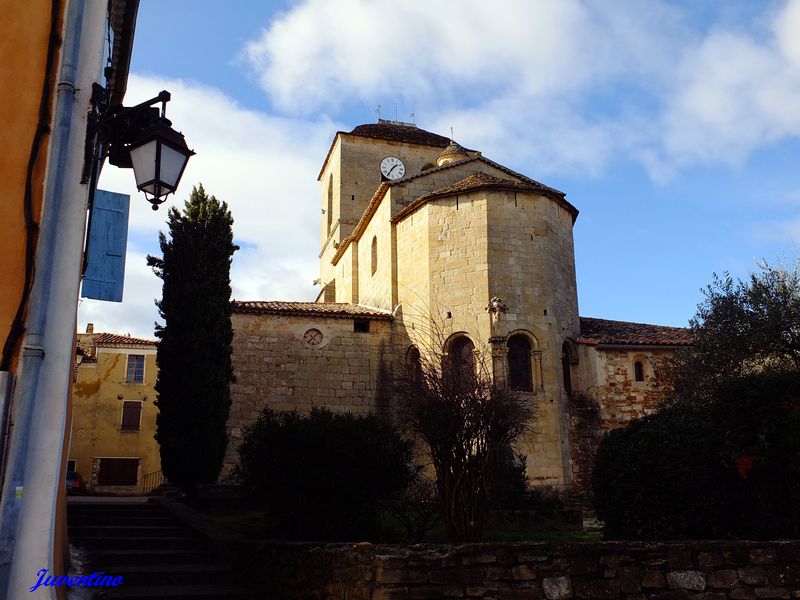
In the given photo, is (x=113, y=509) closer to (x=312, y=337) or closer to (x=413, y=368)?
(x=413, y=368)

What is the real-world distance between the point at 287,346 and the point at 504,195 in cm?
782

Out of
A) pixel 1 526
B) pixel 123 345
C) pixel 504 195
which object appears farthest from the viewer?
pixel 123 345

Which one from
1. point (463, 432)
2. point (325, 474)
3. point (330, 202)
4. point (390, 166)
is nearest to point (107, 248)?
point (325, 474)

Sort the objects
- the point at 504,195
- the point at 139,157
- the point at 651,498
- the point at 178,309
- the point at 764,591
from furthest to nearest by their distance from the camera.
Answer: the point at 504,195 → the point at 178,309 → the point at 651,498 → the point at 764,591 → the point at 139,157

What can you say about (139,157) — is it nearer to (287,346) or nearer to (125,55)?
(125,55)

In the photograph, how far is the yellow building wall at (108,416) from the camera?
2914cm

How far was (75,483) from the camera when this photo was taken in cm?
2667

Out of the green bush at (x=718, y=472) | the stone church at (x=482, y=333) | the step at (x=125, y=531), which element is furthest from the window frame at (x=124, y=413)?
the green bush at (x=718, y=472)

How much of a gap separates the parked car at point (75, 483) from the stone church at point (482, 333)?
11.0 m

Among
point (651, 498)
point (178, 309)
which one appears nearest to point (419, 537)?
point (651, 498)

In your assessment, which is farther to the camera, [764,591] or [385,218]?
[385,218]

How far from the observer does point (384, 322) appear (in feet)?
70.0

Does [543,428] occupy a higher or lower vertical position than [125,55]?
lower

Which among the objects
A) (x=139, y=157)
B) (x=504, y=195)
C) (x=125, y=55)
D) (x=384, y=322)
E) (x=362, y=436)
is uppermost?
(x=504, y=195)
